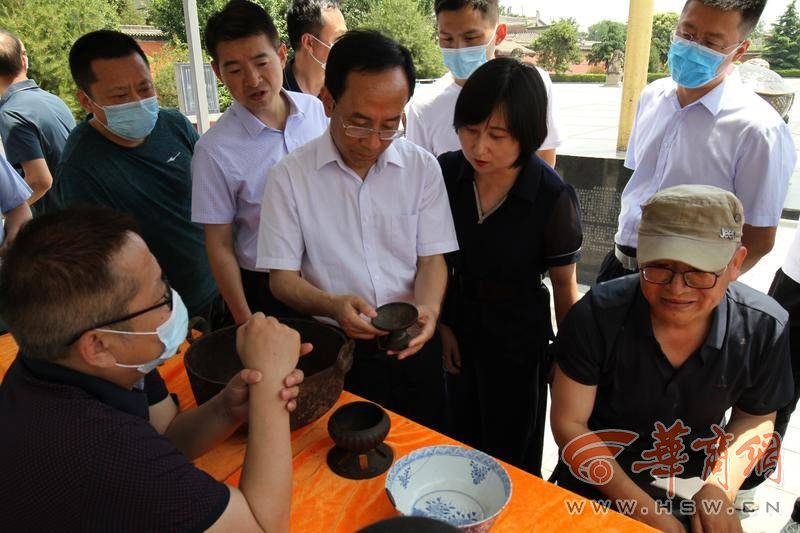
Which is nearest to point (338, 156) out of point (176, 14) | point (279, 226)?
point (279, 226)

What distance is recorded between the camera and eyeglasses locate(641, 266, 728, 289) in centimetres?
145

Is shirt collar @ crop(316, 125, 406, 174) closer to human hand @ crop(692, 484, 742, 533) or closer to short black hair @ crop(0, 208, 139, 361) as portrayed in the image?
short black hair @ crop(0, 208, 139, 361)

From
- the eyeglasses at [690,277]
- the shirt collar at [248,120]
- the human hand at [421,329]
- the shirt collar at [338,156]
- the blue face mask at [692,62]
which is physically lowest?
the human hand at [421,329]

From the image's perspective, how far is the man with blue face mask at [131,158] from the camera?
7.80 ft

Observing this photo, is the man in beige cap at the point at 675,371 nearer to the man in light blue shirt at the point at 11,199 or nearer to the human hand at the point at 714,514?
the human hand at the point at 714,514

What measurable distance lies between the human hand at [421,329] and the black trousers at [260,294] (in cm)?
69

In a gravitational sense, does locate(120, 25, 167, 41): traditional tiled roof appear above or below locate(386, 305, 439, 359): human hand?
above

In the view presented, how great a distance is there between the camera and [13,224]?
2.83m

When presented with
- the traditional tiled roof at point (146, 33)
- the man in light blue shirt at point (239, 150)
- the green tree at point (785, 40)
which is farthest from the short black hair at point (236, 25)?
the traditional tiled roof at point (146, 33)

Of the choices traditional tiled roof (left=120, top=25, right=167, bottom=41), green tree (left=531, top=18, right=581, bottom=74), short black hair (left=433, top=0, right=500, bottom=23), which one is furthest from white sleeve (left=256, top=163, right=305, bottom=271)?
green tree (left=531, top=18, right=581, bottom=74)

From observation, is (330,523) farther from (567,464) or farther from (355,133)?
(355,133)

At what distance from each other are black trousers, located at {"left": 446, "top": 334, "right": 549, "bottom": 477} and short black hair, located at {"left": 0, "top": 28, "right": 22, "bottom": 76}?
3665mm

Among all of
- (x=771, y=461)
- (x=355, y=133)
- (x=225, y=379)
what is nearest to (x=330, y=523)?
(x=225, y=379)

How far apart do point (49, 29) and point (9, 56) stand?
10.5 m
